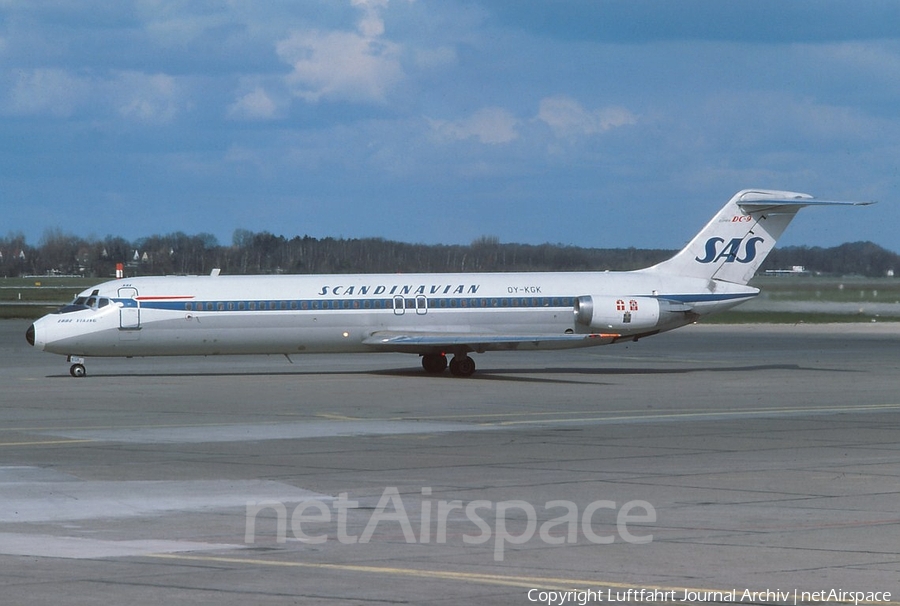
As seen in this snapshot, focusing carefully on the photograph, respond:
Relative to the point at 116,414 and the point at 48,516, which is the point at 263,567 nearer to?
the point at 48,516

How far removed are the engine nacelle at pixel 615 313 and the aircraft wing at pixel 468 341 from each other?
16.3 inches

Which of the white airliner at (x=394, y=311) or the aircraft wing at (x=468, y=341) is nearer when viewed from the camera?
the aircraft wing at (x=468, y=341)

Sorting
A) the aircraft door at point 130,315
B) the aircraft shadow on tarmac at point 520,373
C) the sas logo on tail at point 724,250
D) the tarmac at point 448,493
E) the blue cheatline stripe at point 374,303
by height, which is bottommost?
the aircraft shadow on tarmac at point 520,373

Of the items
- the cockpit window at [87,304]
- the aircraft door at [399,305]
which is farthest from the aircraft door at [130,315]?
the aircraft door at [399,305]

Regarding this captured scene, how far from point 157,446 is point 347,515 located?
6805 mm

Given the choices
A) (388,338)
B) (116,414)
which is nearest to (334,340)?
(388,338)

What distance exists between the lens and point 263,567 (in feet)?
33.4

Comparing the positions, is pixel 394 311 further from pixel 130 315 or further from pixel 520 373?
pixel 130 315

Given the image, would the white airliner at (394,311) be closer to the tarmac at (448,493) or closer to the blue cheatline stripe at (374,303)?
the blue cheatline stripe at (374,303)

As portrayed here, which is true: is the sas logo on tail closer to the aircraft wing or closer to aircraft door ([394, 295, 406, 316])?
the aircraft wing

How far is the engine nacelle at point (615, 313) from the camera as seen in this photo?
3341 centimetres

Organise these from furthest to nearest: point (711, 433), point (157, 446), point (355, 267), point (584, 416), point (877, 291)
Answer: point (877, 291) < point (355, 267) < point (584, 416) < point (711, 433) < point (157, 446)

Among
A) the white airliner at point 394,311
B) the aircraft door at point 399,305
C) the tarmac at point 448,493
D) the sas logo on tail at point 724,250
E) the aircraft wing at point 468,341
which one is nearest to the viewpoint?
the tarmac at point 448,493

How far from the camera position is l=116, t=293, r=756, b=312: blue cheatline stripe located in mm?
32625
